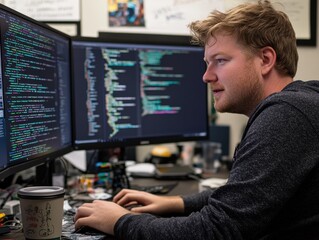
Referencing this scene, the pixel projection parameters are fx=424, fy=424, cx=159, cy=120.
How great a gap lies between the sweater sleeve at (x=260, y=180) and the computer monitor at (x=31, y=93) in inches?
17.3

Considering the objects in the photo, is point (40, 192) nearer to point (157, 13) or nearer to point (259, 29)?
point (259, 29)

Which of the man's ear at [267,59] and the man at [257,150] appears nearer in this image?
the man at [257,150]

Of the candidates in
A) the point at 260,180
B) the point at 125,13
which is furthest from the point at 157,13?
the point at 260,180

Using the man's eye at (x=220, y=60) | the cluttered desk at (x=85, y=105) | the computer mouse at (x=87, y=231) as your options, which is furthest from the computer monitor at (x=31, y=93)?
the man's eye at (x=220, y=60)

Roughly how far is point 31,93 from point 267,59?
2.09ft


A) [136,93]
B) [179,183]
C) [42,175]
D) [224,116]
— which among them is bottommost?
[179,183]

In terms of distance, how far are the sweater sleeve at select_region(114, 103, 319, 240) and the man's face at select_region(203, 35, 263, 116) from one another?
0.18 meters

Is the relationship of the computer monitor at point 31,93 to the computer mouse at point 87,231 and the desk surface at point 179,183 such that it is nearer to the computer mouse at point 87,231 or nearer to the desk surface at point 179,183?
the computer mouse at point 87,231

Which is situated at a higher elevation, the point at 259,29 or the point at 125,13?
the point at 125,13

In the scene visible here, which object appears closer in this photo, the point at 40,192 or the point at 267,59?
the point at 40,192

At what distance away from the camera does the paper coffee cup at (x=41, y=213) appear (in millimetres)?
920

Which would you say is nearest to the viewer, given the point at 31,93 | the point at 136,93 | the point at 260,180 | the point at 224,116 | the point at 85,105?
the point at 260,180

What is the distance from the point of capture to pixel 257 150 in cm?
84

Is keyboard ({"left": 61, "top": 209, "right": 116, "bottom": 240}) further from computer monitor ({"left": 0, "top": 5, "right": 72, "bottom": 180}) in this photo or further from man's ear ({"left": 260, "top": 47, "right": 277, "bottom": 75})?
man's ear ({"left": 260, "top": 47, "right": 277, "bottom": 75})
